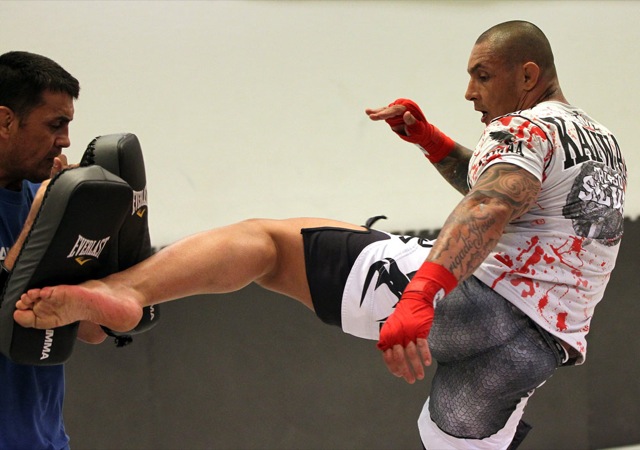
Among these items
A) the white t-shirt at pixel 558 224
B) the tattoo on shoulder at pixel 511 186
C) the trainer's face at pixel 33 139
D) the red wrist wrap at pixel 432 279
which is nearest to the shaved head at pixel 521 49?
the white t-shirt at pixel 558 224

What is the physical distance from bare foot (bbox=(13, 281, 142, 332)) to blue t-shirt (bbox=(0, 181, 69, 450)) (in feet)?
0.55

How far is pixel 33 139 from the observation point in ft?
5.60

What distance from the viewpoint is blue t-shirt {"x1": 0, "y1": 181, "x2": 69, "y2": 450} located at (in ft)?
5.23

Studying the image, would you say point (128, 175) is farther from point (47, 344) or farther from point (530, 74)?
point (530, 74)

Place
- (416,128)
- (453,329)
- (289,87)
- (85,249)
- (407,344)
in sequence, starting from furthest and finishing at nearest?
1. (289,87)
2. (416,128)
3. (453,329)
4. (85,249)
5. (407,344)

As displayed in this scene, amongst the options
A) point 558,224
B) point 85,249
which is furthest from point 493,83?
point 85,249

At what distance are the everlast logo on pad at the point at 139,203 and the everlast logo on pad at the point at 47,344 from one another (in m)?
0.32

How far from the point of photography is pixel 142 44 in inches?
117

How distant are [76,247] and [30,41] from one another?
62.4 inches

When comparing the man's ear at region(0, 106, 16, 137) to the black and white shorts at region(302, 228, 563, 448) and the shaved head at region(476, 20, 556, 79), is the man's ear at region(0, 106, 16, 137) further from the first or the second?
the shaved head at region(476, 20, 556, 79)

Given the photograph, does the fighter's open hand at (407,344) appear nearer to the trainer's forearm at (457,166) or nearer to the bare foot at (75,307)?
the bare foot at (75,307)

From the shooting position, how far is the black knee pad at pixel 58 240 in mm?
1511

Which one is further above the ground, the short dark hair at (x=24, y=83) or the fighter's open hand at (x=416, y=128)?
the short dark hair at (x=24, y=83)

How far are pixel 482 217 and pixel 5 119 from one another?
3.41ft
